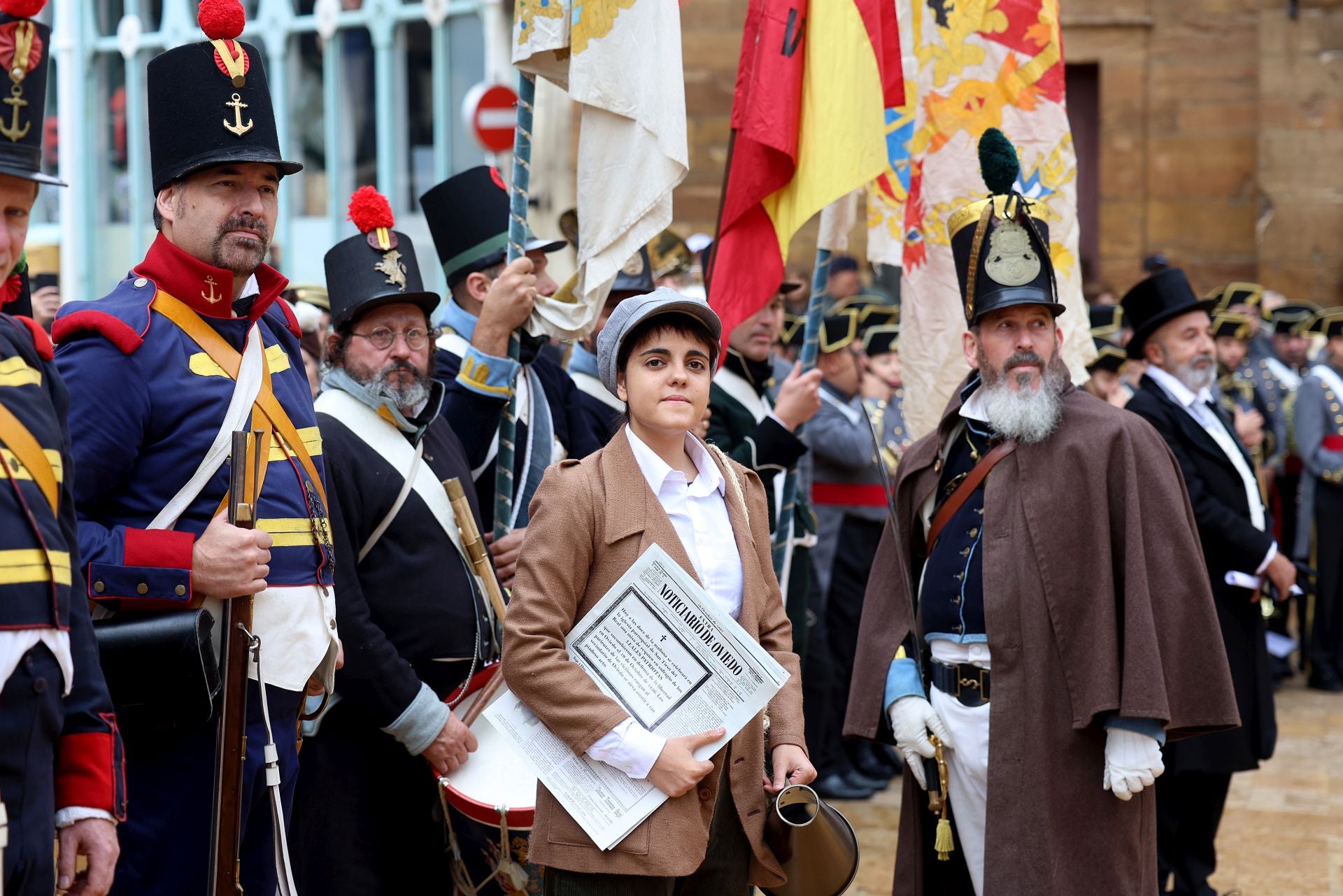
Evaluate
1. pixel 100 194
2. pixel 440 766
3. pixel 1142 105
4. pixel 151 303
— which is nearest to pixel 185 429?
pixel 151 303

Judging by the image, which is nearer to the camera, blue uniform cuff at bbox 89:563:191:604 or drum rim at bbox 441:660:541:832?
blue uniform cuff at bbox 89:563:191:604

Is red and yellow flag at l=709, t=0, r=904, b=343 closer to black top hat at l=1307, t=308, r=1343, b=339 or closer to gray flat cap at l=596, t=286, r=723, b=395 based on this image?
gray flat cap at l=596, t=286, r=723, b=395

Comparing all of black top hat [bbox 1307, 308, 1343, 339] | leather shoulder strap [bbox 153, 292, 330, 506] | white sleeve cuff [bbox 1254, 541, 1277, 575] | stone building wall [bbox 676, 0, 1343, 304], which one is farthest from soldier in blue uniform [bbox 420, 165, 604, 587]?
stone building wall [bbox 676, 0, 1343, 304]

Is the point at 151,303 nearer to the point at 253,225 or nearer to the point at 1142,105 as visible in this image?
the point at 253,225

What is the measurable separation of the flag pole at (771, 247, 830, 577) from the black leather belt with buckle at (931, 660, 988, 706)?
93cm

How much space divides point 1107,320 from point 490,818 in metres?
8.06

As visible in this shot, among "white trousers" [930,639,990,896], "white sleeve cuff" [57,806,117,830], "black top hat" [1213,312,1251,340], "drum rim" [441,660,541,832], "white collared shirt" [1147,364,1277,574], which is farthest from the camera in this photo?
"black top hat" [1213,312,1251,340]

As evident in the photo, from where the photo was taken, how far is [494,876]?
4203 mm

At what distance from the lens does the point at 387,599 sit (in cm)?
441

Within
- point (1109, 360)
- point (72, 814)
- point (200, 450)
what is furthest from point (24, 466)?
point (1109, 360)

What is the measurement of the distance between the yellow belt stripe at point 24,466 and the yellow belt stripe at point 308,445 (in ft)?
2.85

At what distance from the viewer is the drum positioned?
4074mm

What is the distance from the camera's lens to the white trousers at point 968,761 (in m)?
4.40

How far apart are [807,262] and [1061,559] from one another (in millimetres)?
10939
